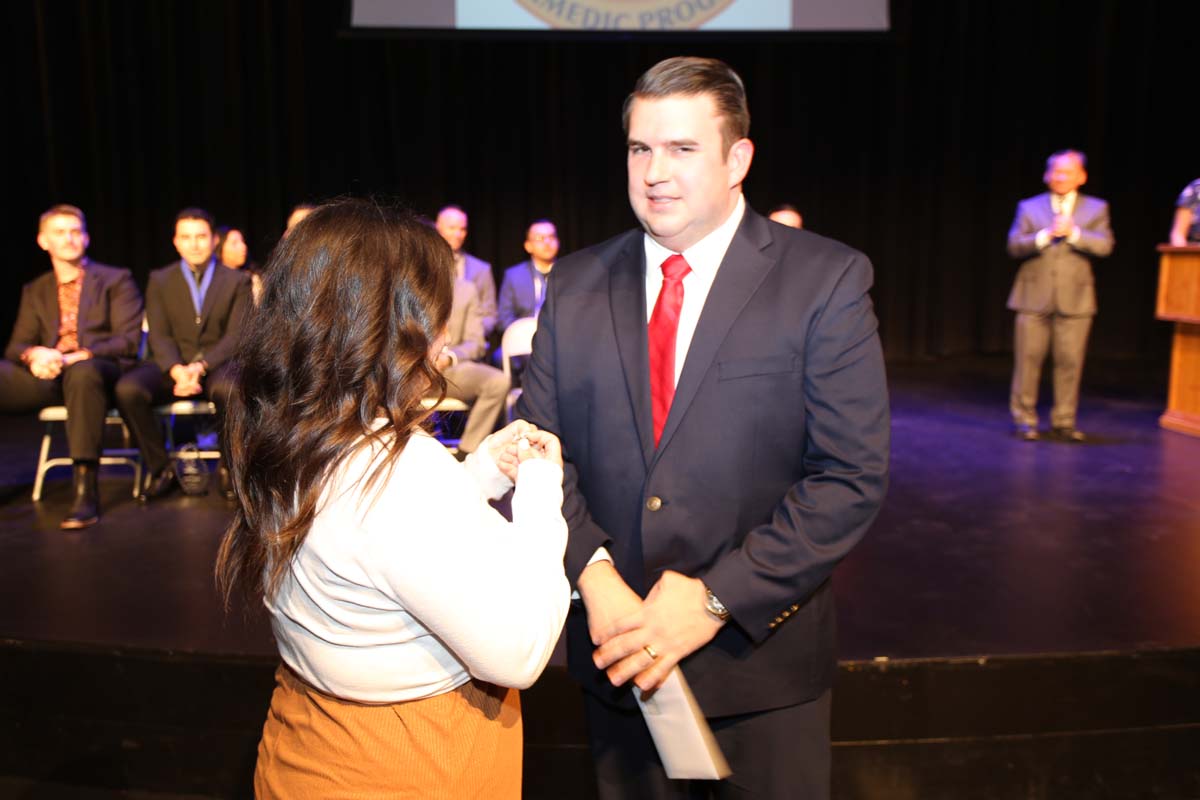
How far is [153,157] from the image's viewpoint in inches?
348

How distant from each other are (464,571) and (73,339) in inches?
183

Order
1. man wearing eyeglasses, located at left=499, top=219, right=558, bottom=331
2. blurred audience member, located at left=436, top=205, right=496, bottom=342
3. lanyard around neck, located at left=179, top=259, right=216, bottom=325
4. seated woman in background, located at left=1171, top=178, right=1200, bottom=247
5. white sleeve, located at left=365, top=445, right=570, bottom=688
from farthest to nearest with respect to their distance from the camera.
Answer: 1. man wearing eyeglasses, located at left=499, top=219, right=558, bottom=331
2. blurred audience member, located at left=436, top=205, right=496, bottom=342
3. seated woman in background, located at left=1171, top=178, right=1200, bottom=247
4. lanyard around neck, located at left=179, top=259, right=216, bottom=325
5. white sleeve, located at left=365, top=445, right=570, bottom=688

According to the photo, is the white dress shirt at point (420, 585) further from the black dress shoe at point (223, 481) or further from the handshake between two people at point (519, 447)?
the black dress shoe at point (223, 481)

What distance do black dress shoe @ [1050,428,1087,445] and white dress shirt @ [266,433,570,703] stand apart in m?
5.39

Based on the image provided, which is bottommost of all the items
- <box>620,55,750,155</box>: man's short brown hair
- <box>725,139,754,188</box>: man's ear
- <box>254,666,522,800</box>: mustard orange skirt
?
<box>254,666,522,800</box>: mustard orange skirt

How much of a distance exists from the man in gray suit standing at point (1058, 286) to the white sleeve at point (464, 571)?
5427 mm

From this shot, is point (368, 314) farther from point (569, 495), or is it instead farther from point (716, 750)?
point (716, 750)


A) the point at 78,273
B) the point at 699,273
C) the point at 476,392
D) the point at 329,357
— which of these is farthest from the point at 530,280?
the point at 329,357

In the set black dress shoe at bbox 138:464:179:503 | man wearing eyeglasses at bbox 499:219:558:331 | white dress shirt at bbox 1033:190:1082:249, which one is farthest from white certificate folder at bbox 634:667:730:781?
white dress shirt at bbox 1033:190:1082:249

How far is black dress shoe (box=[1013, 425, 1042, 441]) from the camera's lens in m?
6.00

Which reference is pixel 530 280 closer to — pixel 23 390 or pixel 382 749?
pixel 23 390

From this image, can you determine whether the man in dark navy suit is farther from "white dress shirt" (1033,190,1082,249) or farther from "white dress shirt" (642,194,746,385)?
"white dress shirt" (1033,190,1082,249)

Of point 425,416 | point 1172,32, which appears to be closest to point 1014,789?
point 425,416

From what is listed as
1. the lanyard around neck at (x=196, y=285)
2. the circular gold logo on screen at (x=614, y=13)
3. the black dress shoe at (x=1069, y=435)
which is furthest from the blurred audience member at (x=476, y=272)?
the black dress shoe at (x=1069, y=435)
